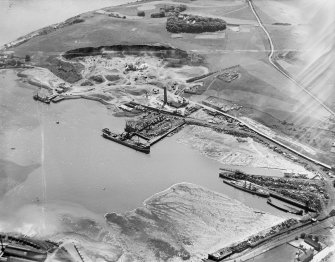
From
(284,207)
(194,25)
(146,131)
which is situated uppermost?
(194,25)

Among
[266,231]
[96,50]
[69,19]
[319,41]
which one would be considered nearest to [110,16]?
[69,19]

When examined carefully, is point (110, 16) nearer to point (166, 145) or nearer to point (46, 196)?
point (166, 145)

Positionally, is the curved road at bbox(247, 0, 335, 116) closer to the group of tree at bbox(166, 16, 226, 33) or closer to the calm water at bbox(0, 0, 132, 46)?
the group of tree at bbox(166, 16, 226, 33)

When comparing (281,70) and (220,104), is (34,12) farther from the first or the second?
(281,70)

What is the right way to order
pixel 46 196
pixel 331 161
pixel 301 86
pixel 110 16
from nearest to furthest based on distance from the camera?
pixel 46 196 < pixel 331 161 < pixel 301 86 < pixel 110 16

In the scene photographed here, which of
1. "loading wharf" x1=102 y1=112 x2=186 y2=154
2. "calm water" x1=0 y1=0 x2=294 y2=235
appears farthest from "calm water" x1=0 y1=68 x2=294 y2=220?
"loading wharf" x1=102 y1=112 x2=186 y2=154

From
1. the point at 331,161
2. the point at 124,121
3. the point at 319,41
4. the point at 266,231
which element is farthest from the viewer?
the point at 319,41

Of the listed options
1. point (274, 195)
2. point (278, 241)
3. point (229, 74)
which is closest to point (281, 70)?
point (229, 74)
